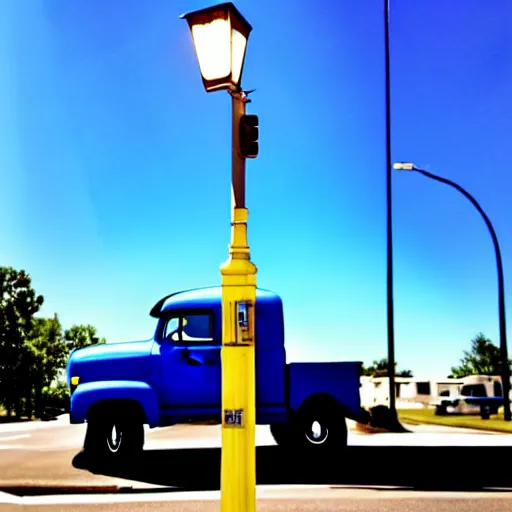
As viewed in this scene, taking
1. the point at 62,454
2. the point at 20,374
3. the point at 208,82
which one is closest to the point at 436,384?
the point at 20,374

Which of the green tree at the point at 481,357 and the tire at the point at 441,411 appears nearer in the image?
the tire at the point at 441,411

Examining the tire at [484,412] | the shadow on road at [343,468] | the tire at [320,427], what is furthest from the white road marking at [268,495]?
the tire at [484,412]

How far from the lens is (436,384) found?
189ft

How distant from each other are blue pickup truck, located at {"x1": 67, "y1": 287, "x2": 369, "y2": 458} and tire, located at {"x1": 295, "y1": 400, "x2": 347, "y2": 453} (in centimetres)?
1

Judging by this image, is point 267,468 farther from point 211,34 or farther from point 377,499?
point 211,34

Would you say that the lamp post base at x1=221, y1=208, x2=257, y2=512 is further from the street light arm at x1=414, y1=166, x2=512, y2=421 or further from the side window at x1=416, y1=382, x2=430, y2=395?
the side window at x1=416, y1=382, x2=430, y2=395

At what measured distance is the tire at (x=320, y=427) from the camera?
964 cm

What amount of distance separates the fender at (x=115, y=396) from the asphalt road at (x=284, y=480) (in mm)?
653

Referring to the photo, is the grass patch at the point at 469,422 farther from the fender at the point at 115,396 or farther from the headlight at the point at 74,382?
the headlight at the point at 74,382

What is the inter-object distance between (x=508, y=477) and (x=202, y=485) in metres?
3.68

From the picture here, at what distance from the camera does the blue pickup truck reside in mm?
9328

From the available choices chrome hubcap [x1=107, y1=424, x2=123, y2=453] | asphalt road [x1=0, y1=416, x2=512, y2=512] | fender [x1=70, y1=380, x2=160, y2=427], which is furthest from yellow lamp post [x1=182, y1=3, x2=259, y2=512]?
chrome hubcap [x1=107, y1=424, x2=123, y2=453]

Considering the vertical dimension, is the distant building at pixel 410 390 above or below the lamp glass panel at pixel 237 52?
below

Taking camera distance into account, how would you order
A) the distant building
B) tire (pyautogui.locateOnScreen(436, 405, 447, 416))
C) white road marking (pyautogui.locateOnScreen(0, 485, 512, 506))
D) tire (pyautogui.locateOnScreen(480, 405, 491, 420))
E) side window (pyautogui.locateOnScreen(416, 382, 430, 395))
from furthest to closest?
1. side window (pyautogui.locateOnScreen(416, 382, 430, 395))
2. the distant building
3. tire (pyautogui.locateOnScreen(436, 405, 447, 416))
4. tire (pyautogui.locateOnScreen(480, 405, 491, 420))
5. white road marking (pyautogui.locateOnScreen(0, 485, 512, 506))
